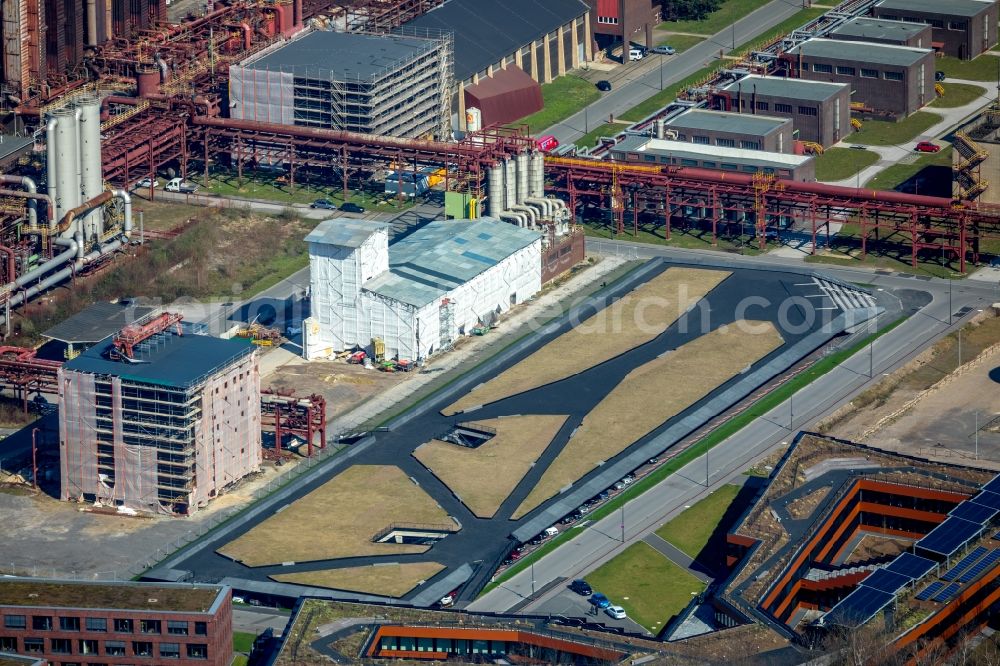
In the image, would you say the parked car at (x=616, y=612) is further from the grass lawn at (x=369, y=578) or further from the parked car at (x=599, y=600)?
the grass lawn at (x=369, y=578)

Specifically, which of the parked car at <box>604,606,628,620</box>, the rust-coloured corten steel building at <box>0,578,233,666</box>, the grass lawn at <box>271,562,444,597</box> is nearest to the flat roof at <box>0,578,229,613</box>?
the rust-coloured corten steel building at <box>0,578,233,666</box>

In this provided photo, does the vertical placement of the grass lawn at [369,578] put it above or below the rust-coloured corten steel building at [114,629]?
below

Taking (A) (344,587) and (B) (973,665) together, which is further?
(A) (344,587)

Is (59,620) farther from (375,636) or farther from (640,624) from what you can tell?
(640,624)

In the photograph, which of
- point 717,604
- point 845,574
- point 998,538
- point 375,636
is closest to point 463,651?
point 375,636

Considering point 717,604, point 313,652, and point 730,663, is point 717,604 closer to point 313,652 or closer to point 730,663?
point 730,663

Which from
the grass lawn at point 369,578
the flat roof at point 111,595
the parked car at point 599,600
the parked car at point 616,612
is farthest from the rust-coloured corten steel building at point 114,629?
the parked car at point 616,612
